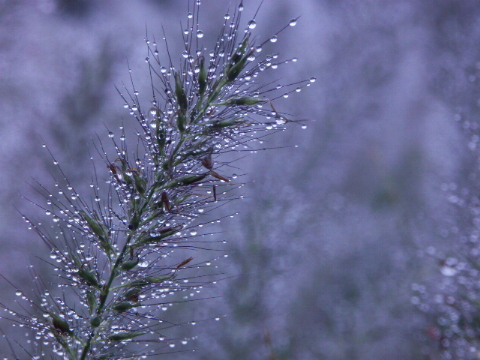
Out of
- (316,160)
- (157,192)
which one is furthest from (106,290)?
(316,160)

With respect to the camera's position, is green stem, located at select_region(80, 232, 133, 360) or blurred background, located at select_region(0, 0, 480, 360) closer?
green stem, located at select_region(80, 232, 133, 360)

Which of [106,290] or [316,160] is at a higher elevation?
[316,160]

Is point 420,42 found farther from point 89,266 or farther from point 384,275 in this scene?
point 89,266

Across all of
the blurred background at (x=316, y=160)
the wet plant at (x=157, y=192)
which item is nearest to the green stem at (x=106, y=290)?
Answer: the wet plant at (x=157, y=192)

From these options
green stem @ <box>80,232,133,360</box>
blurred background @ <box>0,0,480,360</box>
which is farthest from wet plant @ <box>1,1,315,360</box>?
blurred background @ <box>0,0,480,360</box>

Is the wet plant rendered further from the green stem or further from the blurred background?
the blurred background

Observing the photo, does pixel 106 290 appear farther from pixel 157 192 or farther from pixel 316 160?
pixel 316 160

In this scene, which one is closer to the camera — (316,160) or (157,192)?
(157,192)

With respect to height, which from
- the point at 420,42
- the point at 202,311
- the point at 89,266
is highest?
the point at 420,42

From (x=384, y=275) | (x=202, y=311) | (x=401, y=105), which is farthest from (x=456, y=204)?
(x=401, y=105)
